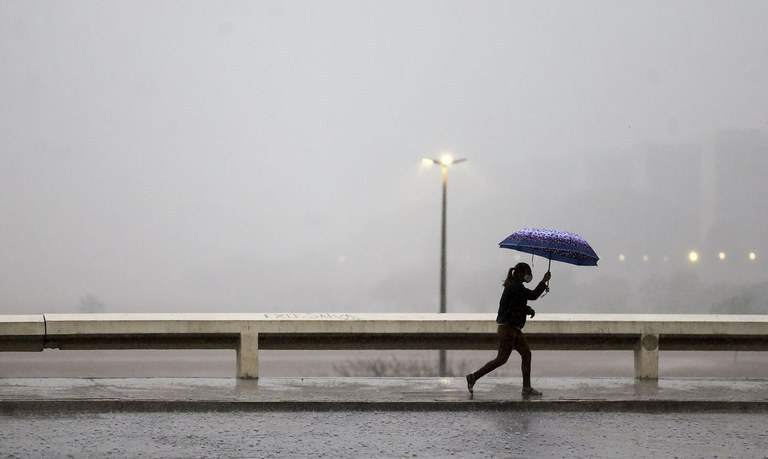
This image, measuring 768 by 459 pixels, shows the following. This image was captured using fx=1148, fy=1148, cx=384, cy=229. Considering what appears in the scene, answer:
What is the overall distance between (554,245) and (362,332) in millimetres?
3248

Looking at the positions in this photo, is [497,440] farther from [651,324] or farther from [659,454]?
[651,324]

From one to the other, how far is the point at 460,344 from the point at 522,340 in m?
2.11

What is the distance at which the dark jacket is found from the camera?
532 inches

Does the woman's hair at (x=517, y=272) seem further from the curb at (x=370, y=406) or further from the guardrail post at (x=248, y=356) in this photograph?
the guardrail post at (x=248, y=356)

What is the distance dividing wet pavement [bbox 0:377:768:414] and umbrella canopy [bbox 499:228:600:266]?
1.65m

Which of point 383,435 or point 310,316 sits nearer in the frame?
point 383,435

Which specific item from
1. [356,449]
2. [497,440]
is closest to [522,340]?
[497,440]

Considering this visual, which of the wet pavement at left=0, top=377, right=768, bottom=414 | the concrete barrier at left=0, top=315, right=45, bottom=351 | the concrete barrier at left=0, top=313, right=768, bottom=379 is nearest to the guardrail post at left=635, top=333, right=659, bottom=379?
the concrete barrier at left=0, top=313, right=768, bottom=379

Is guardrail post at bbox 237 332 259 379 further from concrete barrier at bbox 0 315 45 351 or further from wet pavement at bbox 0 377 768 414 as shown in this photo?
concrete barrier at bbox 0 315 45 351

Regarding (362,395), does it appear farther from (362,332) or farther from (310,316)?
(310,316)

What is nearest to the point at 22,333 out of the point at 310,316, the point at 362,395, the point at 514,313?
the point at 310,316

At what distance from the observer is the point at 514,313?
44.7 feet

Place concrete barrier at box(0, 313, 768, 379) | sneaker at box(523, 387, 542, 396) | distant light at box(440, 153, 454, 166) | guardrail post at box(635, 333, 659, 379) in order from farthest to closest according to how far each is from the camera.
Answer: distant light at box(440, 153, 454, 166), guardrail post at box(635, 333, 659, 379), concrete barrier at box(0, 313, 768, 379), sneaker at box(523, 387, 542, 396)

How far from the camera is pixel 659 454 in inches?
384
